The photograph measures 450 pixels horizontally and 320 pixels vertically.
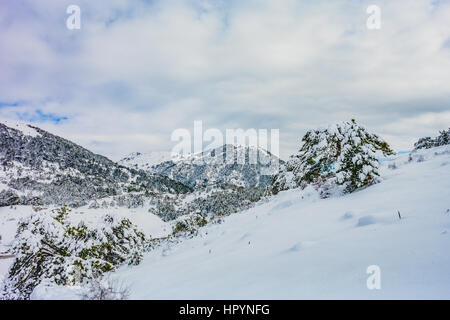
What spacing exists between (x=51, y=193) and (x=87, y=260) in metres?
119

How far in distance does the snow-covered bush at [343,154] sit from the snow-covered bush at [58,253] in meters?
7.28

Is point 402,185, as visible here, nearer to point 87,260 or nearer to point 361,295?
point 361,295

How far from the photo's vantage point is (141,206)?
78.8m

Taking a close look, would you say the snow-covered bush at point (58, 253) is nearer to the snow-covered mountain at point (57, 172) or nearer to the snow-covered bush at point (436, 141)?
the snow-covered bush at point (436, 141)

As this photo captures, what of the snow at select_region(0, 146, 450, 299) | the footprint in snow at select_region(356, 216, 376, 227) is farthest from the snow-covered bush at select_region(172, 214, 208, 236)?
the footprint in snow at select_region(356, 216, 376, 227)

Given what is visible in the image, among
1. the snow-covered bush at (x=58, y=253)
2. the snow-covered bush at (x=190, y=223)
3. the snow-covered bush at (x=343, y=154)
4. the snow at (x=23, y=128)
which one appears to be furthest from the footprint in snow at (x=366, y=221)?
the snow at (x=23, y=128)

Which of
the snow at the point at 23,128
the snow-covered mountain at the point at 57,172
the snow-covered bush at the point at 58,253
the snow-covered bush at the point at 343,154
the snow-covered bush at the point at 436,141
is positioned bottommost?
the snow-covered bush at the point at 58,253

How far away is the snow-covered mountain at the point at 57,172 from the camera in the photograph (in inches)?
4166

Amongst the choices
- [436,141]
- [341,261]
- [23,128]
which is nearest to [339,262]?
[341,261]

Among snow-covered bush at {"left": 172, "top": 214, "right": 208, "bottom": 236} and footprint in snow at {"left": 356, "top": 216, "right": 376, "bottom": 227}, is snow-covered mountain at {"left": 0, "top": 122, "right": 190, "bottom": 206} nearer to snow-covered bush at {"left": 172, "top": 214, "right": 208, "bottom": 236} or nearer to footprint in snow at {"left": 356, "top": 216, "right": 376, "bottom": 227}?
snow-covered bush at {"left": 172, "top": 214, "right": 208, "bottom": 236}

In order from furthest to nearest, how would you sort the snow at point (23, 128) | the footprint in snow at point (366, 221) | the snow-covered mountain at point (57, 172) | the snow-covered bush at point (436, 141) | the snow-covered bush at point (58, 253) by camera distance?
the snow at point (23, 128) < the snow-covered mountain at point (57, 172) < the snow-covered bush at point (436, 141) < the snow-covered bush at point (58, 253) < the footprint in snow at point (366, 221)

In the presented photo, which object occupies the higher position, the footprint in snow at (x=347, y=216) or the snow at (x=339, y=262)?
the footprint in snow at (x=347, y=216)

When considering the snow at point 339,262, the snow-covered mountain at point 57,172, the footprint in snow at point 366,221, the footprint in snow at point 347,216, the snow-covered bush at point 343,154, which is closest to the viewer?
the snow at point 339,262
